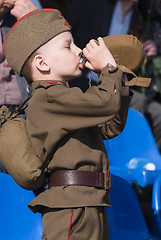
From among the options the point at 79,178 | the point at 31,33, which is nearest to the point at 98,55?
the point at 31,33

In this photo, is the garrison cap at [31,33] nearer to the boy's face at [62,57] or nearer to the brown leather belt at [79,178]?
the boy's face at [62,57]

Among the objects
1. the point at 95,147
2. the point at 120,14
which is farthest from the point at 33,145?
the point at 120,14

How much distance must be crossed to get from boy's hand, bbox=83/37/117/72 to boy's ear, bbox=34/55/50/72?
144 mm

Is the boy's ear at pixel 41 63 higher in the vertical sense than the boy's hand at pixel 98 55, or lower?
lower

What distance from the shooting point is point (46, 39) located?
1.48 metres

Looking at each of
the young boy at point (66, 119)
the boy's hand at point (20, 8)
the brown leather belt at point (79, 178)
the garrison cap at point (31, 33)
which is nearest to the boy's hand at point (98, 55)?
the young boy at point (66, 119)

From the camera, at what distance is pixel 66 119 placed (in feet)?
4.49

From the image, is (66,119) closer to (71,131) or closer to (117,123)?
(71,131)

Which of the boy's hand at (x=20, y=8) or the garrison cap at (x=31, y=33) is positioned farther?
the boy's hand at (x=20, y=8)

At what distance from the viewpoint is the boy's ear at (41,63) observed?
1495mm

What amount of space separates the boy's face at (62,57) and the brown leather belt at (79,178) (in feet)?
1.14

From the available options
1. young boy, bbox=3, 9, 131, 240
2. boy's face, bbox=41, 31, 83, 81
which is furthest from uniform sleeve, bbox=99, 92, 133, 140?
boy's face, bbox=41, 31, 83, 81

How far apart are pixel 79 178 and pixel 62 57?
423 millimetres

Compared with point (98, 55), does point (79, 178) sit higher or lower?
lower
